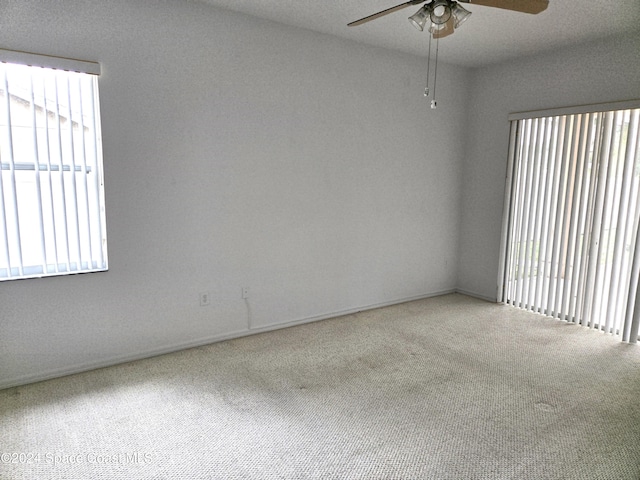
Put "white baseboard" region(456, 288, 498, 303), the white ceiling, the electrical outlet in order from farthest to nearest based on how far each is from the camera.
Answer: "white baseboard" region(456, 288, 498, 303) → the electrical outlet → the white ceiling

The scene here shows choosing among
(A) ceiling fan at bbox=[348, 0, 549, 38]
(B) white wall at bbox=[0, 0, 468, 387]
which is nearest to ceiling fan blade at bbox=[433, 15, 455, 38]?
(A) ceiling fan at bbox=[348, 0, 549, 38]

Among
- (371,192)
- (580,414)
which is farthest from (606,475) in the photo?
(371,192)

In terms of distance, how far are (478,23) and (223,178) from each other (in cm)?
238

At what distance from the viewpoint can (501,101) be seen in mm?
4441

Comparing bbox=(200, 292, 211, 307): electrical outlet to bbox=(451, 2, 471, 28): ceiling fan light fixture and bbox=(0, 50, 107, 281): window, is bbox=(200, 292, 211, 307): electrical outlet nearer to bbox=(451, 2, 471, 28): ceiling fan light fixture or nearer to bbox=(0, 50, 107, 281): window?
bbox=(0, 50, 107, 281): window

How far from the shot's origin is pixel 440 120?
15.1 ft

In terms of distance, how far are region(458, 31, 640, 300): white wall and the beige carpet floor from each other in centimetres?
142

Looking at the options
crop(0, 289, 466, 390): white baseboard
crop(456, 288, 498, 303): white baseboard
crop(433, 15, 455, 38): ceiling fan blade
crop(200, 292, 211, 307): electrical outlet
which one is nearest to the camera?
crop(433, 15, 455, 38): ceiling fan blade

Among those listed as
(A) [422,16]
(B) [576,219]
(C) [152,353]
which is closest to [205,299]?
(C) [152,353]

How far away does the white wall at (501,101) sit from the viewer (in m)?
3.54

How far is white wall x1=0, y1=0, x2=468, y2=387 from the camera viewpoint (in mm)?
2738

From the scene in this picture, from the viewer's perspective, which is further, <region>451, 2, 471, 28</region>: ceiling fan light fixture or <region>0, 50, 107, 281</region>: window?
<region>0, 50, 107, 281</region>: window

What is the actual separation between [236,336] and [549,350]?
102 inches

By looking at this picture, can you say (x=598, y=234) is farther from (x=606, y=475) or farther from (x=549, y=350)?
(x=606, y=475)
